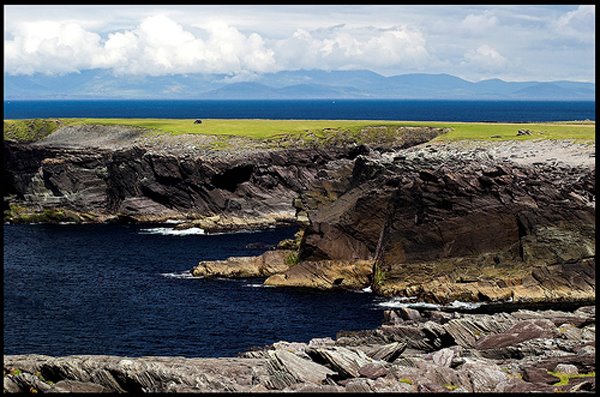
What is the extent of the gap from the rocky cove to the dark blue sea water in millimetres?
5648

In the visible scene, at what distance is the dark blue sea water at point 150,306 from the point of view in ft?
205

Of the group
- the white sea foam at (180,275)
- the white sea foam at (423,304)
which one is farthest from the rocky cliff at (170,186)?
the white sea foam at (423,304)

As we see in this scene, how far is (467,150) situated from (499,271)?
2951 inches

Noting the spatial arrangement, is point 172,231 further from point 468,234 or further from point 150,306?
point 468,234

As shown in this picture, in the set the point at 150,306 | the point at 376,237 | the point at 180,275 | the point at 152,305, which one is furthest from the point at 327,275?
the point at 150,306

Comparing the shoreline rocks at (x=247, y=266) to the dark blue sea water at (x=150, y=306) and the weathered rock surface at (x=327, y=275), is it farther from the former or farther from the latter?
the weathered rock surface at (x=327, y=275)

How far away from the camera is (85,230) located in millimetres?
121375

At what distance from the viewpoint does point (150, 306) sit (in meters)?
73.9

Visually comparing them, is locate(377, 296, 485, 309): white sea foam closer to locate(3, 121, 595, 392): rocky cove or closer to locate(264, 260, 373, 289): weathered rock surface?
locate(3, 121, 595, 392): rocky cove

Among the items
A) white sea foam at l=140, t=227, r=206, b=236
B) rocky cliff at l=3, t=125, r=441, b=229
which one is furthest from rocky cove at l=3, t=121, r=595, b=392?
white sea foam at l=140, t=227, r=206, b=236

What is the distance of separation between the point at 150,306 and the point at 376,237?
2421cm

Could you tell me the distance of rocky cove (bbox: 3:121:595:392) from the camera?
33.5m

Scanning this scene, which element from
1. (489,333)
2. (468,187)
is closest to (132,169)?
(468,187)

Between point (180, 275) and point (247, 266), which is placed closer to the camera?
point (247, 266)
